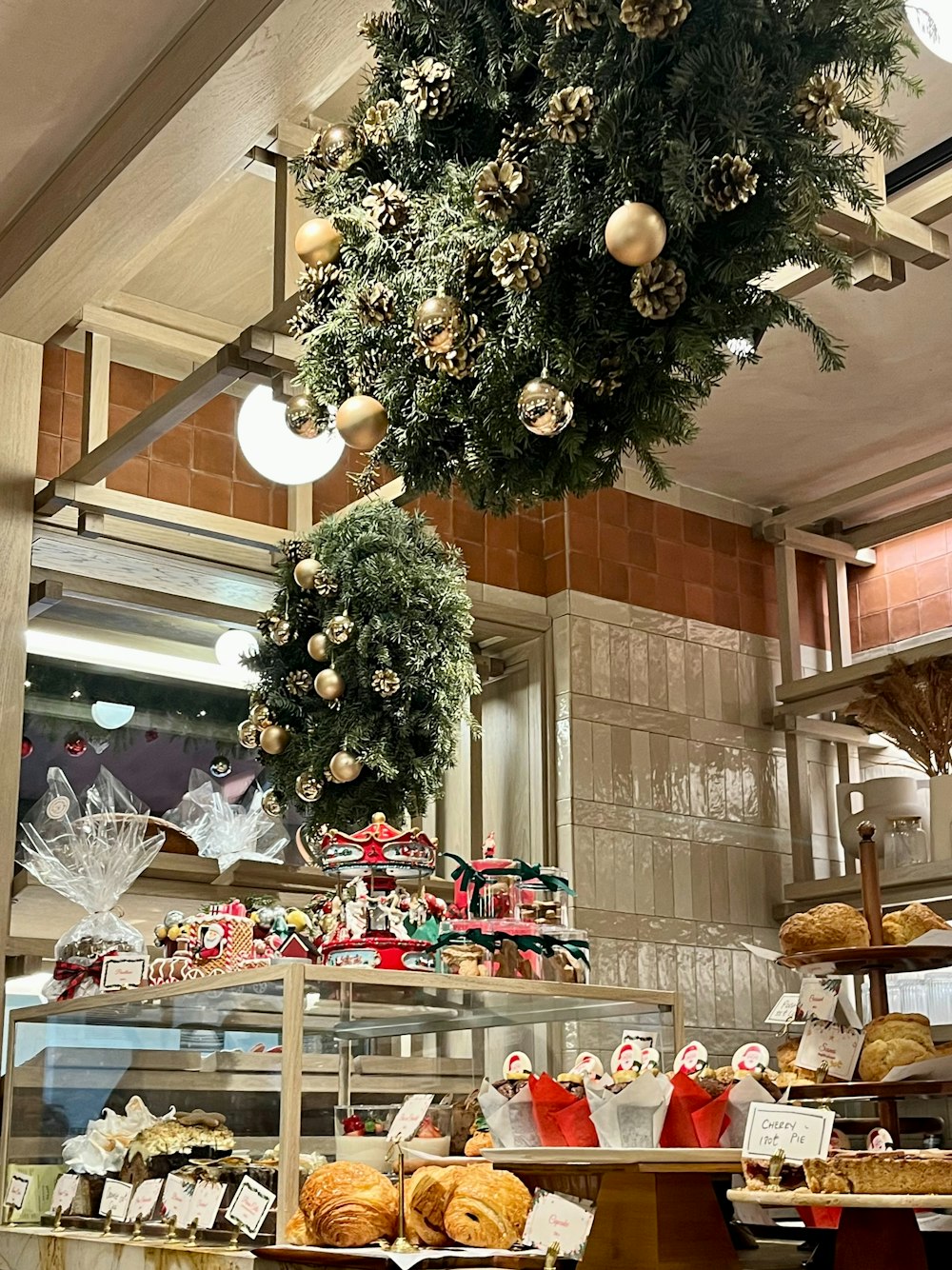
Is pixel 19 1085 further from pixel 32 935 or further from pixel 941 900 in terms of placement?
pixel 941 900

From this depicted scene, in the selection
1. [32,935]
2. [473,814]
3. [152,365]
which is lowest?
[32,935]

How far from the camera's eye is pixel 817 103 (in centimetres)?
163

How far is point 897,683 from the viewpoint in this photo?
4.54 metres

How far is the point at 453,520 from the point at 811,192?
10.6ft

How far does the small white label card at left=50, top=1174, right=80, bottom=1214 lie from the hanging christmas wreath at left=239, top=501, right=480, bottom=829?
3.01 feet

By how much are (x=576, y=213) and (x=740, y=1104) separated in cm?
115

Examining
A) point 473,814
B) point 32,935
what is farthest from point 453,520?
point 32,935

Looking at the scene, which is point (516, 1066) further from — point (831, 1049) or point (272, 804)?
point (272, 804)

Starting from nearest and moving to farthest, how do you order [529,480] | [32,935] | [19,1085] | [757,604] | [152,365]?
[529,480] < [19,1085] < [32,935] < [152,365] < [757,604]

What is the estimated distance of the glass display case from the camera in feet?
7.35

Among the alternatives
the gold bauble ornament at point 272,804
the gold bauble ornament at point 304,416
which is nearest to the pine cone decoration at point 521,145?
the gold bauble ornament at point 304,416

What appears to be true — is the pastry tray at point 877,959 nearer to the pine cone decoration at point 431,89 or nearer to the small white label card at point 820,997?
the small white label card at point 820,997

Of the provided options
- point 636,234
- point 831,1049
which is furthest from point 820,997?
point 636,234

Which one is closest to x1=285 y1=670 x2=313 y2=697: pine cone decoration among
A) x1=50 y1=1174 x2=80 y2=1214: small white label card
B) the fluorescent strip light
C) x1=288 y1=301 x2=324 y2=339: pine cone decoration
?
the fluorescent strip light
